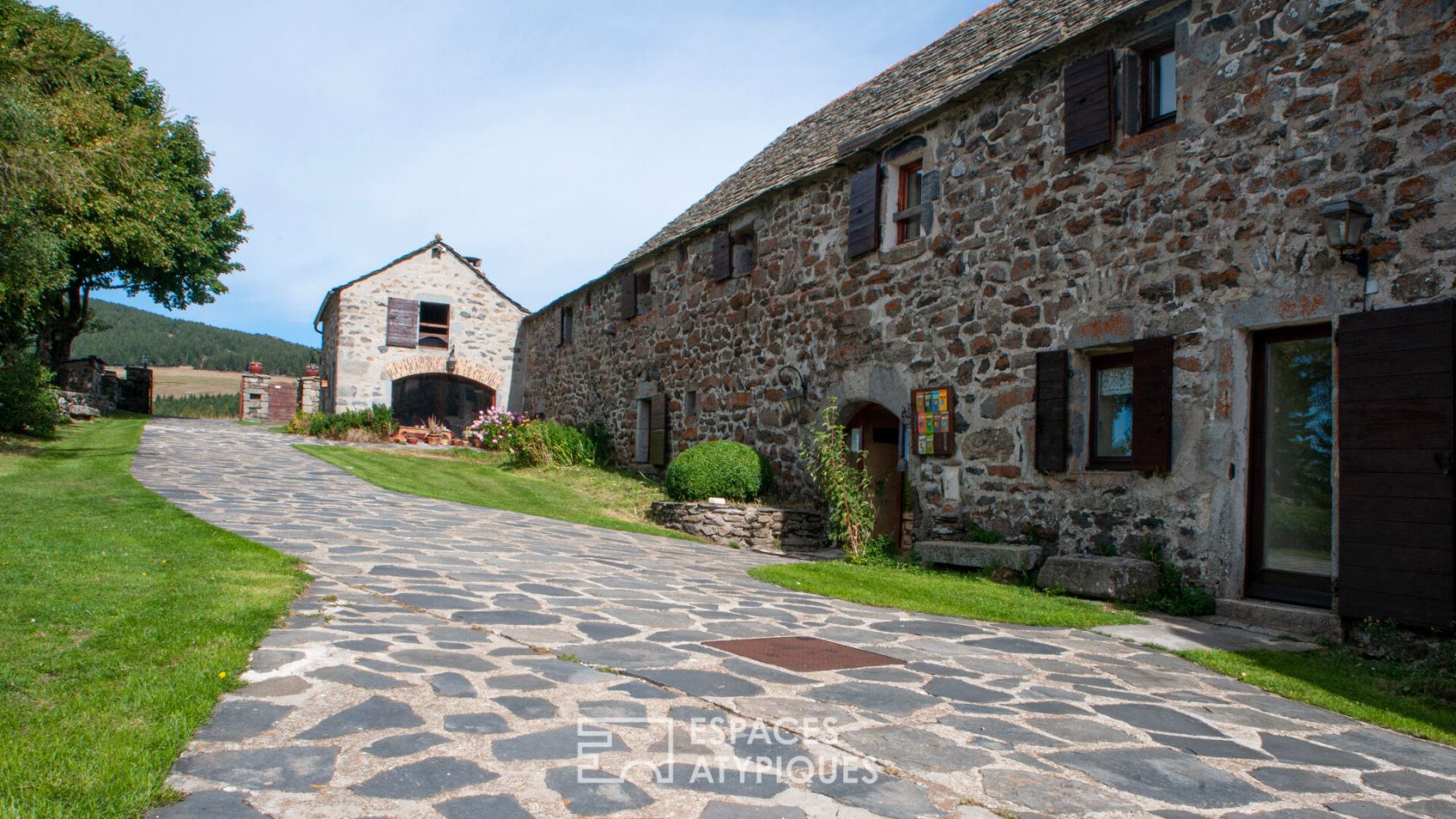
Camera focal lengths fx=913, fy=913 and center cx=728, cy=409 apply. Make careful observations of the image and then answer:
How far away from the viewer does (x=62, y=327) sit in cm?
2356

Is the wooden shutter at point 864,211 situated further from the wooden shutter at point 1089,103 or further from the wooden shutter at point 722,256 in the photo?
the wooden shutter at point 722,256

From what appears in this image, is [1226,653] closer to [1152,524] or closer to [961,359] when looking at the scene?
[1152,524]

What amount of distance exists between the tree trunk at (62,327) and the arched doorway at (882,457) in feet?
67.5

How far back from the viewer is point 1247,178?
283 inches

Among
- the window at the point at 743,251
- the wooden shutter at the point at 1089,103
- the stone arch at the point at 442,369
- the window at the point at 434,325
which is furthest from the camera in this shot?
the window at the point at 434,325

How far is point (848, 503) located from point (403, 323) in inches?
724

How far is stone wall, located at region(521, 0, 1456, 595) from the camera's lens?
640 cm

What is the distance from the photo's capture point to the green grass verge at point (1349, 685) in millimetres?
4652

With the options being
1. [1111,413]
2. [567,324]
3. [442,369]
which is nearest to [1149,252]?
[1111,413]

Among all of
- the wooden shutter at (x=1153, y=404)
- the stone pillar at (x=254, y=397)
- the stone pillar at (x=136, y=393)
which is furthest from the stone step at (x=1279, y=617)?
the stone pillar at (x=254, y=397)

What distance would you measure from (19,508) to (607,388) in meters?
10.9

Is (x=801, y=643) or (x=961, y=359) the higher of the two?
(x=961, y=359)

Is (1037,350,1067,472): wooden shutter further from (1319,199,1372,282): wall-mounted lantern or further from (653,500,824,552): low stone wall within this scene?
(653,500,824,552): low stone wall

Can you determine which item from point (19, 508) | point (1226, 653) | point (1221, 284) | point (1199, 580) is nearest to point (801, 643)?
point (1226, 653)
